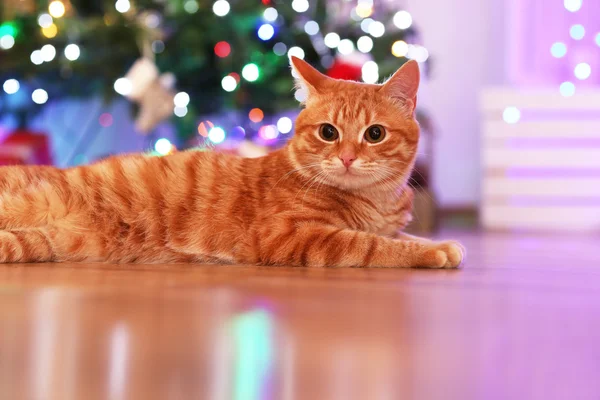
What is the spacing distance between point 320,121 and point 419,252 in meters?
0.43

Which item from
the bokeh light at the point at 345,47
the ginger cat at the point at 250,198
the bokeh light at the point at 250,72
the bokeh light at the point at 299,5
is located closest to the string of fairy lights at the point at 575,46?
the bokeh light at the point at 345,47

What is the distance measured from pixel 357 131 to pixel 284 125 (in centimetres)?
194

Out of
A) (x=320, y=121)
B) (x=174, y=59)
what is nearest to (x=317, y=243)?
(x=320, y=121)

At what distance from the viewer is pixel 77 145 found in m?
4.79

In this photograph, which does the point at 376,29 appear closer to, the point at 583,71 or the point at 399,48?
the point at 399,48

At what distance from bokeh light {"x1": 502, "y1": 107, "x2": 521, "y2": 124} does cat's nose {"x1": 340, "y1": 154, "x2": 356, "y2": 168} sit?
3.29 metres

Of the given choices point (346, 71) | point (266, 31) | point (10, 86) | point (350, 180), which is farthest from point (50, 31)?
point (350, 180)

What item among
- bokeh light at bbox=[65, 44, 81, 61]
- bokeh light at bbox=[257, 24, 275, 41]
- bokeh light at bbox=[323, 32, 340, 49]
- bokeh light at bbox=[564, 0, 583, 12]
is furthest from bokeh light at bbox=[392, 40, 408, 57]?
bokeh light at bbox=[564, 0, 583, 12]

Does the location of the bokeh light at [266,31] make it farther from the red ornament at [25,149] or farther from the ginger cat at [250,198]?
the ginger cat at [250,198]

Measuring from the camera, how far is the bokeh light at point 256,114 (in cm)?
366

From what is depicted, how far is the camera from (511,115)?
4.74m

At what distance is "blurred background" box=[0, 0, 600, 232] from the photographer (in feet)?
11.2

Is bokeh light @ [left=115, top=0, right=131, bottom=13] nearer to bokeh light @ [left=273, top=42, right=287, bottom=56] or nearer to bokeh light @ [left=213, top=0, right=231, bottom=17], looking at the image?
bokeh light @ [left=213, top=0, right=231, bottom=17]

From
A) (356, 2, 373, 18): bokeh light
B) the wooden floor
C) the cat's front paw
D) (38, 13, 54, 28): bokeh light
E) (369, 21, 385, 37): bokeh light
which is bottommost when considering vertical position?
the wooden floor
